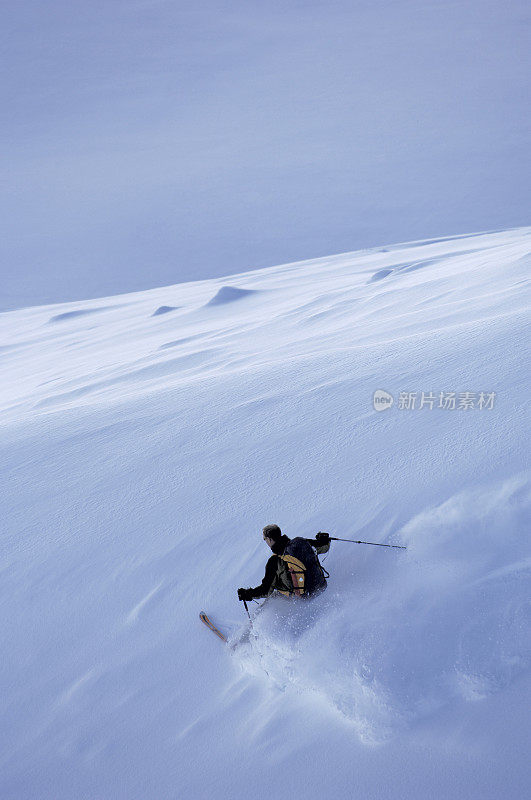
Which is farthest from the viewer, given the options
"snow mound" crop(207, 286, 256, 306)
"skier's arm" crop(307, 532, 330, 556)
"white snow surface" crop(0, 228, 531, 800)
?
"snow mound" crop(207, 286, 256, 306)

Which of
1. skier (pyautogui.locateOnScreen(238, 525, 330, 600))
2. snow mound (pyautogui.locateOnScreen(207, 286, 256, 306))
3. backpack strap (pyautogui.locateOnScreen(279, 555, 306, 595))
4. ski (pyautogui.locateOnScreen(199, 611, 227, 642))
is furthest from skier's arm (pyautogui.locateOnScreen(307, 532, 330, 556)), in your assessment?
snow mound (pyautogui.locateOnScreen(207, 286, 256, 306))

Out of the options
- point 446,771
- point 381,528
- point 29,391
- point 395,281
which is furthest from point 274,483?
point 395,281

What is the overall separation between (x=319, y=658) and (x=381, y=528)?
2.21 feet

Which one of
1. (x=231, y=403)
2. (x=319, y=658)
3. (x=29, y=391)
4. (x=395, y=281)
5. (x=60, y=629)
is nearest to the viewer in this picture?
(x=319, y=658)

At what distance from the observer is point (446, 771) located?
1.72 m

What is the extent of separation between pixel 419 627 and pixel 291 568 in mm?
506

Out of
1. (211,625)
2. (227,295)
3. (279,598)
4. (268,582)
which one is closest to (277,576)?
(268,582)

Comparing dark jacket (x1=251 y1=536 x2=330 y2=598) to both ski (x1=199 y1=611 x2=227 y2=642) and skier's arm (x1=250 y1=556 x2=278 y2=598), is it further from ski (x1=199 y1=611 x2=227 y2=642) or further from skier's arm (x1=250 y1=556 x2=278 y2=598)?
ski (x1=199 y1=611 x2=227 y2=642)

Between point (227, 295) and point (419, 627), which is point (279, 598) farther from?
point (227, 295)

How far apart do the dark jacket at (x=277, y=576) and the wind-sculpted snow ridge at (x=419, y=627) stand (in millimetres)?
115

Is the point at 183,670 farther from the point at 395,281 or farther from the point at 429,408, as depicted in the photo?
the point at 395,281

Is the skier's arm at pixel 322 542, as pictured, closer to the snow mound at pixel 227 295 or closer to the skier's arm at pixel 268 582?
the skier's arm at pixel 268 582

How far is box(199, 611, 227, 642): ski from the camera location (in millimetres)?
2329

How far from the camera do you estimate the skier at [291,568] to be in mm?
2252
